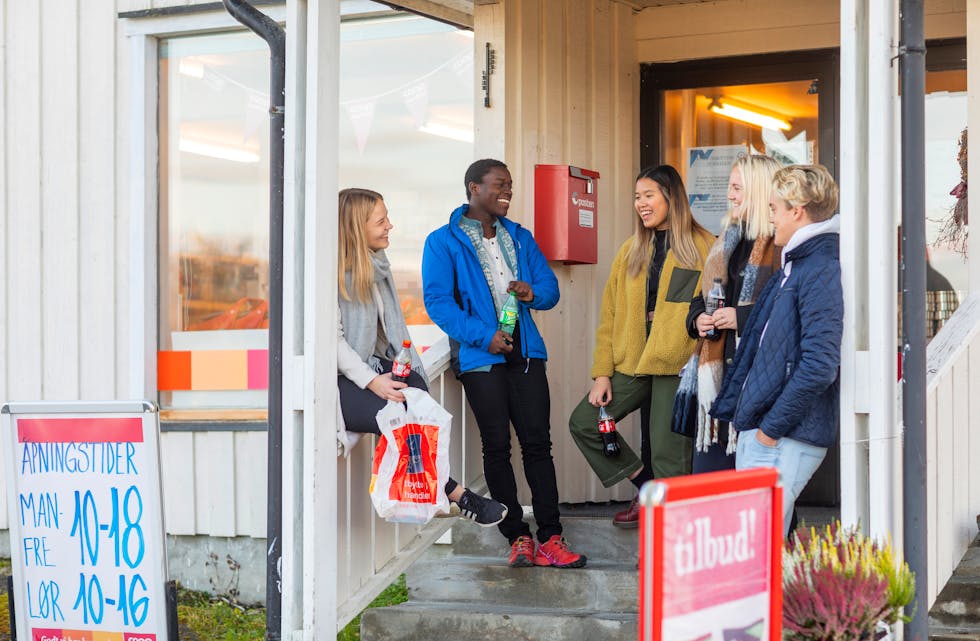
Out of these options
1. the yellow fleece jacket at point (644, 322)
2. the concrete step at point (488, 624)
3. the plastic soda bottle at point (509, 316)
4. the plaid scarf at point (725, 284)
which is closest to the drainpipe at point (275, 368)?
the concrete step at point (488, 624)

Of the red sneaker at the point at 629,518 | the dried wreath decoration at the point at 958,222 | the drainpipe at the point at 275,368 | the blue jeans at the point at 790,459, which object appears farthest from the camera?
the dried wreath decoration at the point at 958,222

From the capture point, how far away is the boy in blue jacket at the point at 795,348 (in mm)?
4699

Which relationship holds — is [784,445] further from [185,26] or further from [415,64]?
[185,26]

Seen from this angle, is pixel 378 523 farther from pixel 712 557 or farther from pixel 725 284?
pixel 712 557

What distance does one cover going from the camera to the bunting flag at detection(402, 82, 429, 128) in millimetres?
7984

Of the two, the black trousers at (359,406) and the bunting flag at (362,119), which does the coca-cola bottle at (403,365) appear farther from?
the bunting flag at (362,119)

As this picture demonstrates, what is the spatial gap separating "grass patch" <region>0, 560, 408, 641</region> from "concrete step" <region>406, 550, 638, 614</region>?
38.5 inches

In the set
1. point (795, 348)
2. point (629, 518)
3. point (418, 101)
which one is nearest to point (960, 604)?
point (629, 518)

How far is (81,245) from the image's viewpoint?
8477 millimetres

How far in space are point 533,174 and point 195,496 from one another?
2.96 m

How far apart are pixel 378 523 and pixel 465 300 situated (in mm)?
1100

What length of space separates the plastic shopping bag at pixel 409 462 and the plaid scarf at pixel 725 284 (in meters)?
1.10

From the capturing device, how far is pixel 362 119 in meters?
8.14

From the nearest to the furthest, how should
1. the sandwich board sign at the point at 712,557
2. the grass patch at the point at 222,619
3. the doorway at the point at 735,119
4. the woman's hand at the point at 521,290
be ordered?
the sandwich board sign at the point at 712,557 < the woman's hand at the point at 521,290 < the grass patch at the point at 222,619 < the doorway at the point at 735,119
